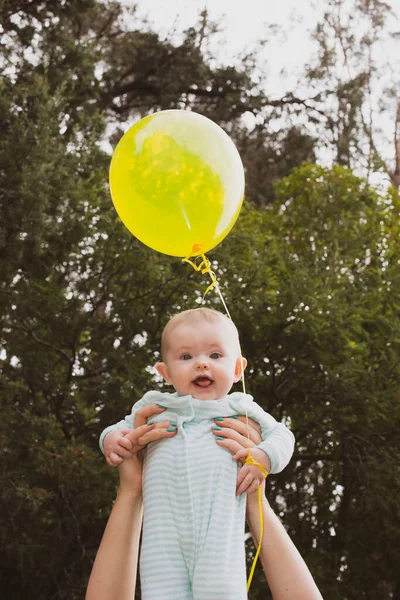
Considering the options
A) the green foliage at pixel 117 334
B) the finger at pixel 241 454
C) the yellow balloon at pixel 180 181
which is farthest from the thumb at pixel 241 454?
the green foliage at pixel 117 334

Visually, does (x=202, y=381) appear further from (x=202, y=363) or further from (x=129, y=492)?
(x=129, y=492)

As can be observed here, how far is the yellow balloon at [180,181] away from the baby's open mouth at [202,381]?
1.58ft

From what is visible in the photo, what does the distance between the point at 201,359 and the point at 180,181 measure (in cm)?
59

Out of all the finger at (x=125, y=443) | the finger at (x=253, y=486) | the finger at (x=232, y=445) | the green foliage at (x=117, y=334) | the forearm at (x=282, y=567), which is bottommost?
the forearm at (x=282, y=567)

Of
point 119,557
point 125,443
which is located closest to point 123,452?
point 125,443

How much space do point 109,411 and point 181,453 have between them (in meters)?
3.15

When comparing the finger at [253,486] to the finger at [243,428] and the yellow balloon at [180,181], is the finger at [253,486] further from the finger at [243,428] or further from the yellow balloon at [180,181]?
the yellow balloon at [180,181]

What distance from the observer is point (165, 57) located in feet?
26.4

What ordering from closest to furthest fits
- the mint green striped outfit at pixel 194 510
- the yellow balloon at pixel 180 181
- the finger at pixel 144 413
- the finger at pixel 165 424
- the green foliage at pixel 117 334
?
the mint green striped outfit at pixel 194 510 → the finger at pixel 165 424 → the finger at pixel 144 413 → the yellow balloon at pixel 180 181 → the green foliage at pixel 117 334

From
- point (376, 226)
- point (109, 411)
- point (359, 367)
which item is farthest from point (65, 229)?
point (376, 226)

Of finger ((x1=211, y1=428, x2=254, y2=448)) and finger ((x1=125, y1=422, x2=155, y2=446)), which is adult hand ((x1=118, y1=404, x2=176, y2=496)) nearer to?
finger ((x1=125, y1=422, x2=155, y2=446))

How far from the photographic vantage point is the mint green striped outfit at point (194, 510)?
184 cm

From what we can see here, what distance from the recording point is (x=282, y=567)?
1886 millimetres

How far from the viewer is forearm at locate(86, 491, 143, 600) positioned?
1.95 meters
